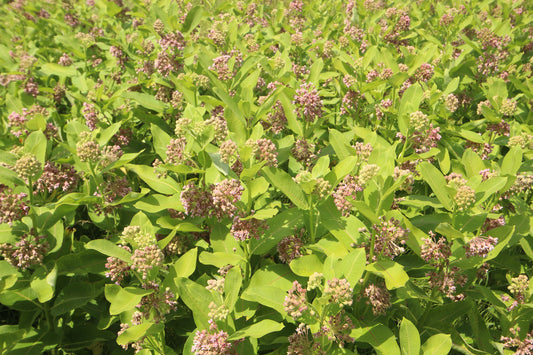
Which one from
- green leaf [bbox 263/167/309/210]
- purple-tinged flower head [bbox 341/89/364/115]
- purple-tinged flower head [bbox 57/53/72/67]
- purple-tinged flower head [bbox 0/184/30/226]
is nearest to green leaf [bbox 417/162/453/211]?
green leaf [bbox 263/167/309/210]

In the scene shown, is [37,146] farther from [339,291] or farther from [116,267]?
[339,291]

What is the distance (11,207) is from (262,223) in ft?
6.49

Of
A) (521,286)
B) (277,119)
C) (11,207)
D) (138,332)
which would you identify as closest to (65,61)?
(11,207)

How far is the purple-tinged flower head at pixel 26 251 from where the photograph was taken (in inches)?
119

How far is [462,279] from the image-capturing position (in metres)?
3.06

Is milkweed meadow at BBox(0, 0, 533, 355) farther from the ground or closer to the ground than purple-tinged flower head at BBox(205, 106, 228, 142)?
closer to the ground

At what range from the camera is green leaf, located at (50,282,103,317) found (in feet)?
10.5

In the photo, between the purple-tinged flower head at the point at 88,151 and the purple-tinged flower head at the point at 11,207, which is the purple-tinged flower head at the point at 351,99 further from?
the purple-tinged flower head at the point at 11,207

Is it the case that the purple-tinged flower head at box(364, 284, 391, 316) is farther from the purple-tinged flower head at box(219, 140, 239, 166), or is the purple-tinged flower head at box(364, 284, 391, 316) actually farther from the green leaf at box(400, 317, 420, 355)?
the purple-tinged flower head at box(219, 140, 239, 166)

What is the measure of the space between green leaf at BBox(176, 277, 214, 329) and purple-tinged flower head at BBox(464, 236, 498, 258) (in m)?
1.81

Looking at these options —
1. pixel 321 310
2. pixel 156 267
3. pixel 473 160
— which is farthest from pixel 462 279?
pixel 156 267

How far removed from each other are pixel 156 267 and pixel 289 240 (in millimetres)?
1047

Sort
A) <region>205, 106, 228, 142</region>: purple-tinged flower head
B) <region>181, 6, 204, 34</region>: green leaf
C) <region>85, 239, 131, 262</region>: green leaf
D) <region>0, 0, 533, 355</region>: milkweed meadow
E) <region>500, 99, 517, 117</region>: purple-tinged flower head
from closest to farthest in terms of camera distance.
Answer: <region>0, 0, 533, 355</region>: milkweed meadow
<region>85, 239, 131, 262</region>: green leaf
<region>205, 106, 228, 142</region>: purple-tinged flower head
<region>500, 99, 517, 117</region>: purple-tinged flower head
<region>181, 6, 204, 34</region>: green leaf

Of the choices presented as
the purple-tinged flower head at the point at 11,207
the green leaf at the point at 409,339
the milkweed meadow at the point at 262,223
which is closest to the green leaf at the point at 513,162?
the milkweed meadow at the point at 262,223
